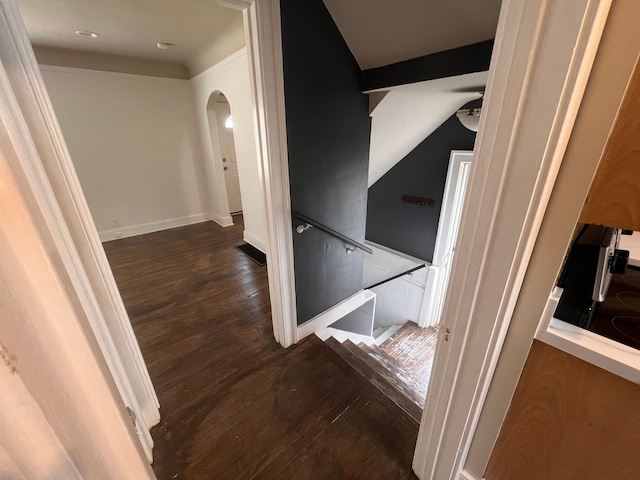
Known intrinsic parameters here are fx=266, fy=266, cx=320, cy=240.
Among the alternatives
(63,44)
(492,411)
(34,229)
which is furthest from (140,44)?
(492,411)

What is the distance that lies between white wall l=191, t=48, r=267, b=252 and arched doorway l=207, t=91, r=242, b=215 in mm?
59

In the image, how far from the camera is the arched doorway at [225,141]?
12.7 ft

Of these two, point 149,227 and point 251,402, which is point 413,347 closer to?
point 251,402

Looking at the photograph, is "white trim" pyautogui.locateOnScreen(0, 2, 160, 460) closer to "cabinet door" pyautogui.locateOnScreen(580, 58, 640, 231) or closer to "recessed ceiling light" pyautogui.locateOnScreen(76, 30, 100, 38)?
"cabinet door" pyautogui.locateOnScreen(580, 58, 640, 231)

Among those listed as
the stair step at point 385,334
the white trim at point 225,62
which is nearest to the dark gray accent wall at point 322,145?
the white trim at point 225,62

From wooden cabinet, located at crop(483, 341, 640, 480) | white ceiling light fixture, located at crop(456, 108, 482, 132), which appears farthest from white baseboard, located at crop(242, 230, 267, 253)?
wooden cabinet, located at crop(483, 341, 640, 480)

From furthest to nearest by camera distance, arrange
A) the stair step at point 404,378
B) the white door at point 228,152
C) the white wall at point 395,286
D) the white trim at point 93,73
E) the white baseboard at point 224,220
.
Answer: the white door at point 228,152, the white baseboard at point 224,220, the white wall at point 395,286, the white trim at point 93,73, the stair step at point 404,378

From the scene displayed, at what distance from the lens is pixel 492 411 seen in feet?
3.02

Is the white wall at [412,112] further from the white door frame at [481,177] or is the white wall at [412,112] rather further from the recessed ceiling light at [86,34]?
the recessed ceiling light at [86,34]

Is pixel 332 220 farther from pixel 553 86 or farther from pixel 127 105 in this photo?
pixel 127 105

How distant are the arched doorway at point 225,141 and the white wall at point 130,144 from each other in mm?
425

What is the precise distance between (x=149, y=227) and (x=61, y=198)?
11.7 ft

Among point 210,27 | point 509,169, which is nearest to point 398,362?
point 509,169

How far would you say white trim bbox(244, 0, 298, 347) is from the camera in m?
1.23
